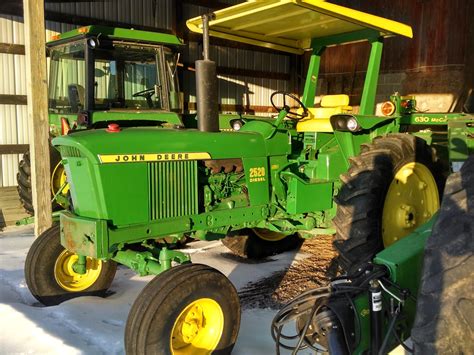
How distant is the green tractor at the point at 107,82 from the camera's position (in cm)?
565

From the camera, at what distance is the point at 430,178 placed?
425cm

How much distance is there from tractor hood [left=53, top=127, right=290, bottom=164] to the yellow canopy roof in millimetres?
971

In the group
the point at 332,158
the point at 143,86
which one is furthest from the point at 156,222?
the point at 143,86

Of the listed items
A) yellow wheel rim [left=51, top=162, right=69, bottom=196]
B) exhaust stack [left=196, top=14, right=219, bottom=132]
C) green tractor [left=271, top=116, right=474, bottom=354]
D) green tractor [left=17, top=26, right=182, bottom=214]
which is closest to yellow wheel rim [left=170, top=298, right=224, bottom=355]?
green tractor [left=271, top=116, right=474, bottom=354]

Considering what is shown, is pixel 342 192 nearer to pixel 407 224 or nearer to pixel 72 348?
pixel 407 224

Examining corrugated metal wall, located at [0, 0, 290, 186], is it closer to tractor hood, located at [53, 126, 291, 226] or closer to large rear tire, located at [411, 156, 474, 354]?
tractor hood, located at [53, 126, 291, 226]

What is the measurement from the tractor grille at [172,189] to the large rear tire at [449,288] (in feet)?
6.66

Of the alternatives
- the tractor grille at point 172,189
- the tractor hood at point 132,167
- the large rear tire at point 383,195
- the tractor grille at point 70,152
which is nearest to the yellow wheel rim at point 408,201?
the large rear tire at point 383,195

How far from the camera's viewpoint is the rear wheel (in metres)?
5.18

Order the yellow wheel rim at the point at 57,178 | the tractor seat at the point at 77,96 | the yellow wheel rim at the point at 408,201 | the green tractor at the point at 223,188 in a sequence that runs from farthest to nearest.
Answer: the yellow wheel rim at the point at 57,178 < the tractor seat at the point at 77,96 < the yellow wheel rim at the point at 408,201 < the green tractor at the point at 223,188

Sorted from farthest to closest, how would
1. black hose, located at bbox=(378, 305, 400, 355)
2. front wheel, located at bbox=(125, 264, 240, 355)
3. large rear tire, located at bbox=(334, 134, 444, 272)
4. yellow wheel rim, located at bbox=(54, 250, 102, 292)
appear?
yellow wheel rim, located at bbox=(54, 250, 102, 292) < large rear tire, located at bbox=(334, 134, 444, 272) < front wheel, located at bbox=(125, 264, 240, 355) < black hose, located at bbox=(378, 305, 400, 355)

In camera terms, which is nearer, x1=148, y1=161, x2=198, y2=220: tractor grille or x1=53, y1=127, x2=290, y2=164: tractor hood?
x1=53, y1=127, x2=290, y2=164: tractor hood

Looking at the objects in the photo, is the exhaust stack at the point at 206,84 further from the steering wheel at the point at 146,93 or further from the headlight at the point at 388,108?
the steering wheel at the point at 146,93

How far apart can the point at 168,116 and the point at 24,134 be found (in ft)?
10.5
